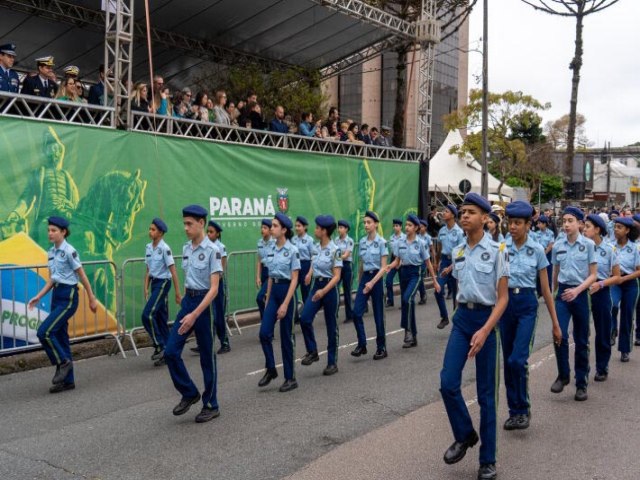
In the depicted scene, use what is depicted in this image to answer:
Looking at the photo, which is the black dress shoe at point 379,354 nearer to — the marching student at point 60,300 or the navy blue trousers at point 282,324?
the navy blue trousers at point 282,324

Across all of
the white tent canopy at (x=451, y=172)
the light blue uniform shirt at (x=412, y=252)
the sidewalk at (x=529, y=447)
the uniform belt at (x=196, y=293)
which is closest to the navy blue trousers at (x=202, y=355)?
the uniform belt at (x=196, y=293)

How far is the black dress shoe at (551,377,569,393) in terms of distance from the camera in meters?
7.07

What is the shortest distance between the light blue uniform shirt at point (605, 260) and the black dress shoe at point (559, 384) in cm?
137

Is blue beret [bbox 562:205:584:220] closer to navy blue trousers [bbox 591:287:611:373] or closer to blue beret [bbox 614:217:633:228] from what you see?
navy blue trousers [bbox 591:287:611:373]

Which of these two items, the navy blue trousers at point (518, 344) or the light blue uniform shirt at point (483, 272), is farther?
the navy blue trousers at point (518, 344)

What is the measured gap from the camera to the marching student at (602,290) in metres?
7.43

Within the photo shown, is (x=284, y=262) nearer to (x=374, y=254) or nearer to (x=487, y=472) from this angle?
(x=374, y=254)

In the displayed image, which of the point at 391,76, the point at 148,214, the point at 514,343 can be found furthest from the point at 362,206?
the point at 391,76

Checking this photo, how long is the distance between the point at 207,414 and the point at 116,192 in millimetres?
5170

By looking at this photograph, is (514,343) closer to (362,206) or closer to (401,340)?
(401,340)

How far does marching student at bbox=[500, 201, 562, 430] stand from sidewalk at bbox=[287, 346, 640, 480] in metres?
0.28

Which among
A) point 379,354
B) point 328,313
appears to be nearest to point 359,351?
point 379,354

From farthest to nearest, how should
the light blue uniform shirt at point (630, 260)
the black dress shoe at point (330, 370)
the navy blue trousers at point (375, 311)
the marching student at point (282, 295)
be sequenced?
the navy blue trousers at point (375, 311) < the light blue uniform shirt at point (630, 260) < the black dress shoe at point (330, 370) < the marching student at point (282, 295)

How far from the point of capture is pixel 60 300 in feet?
24.3
